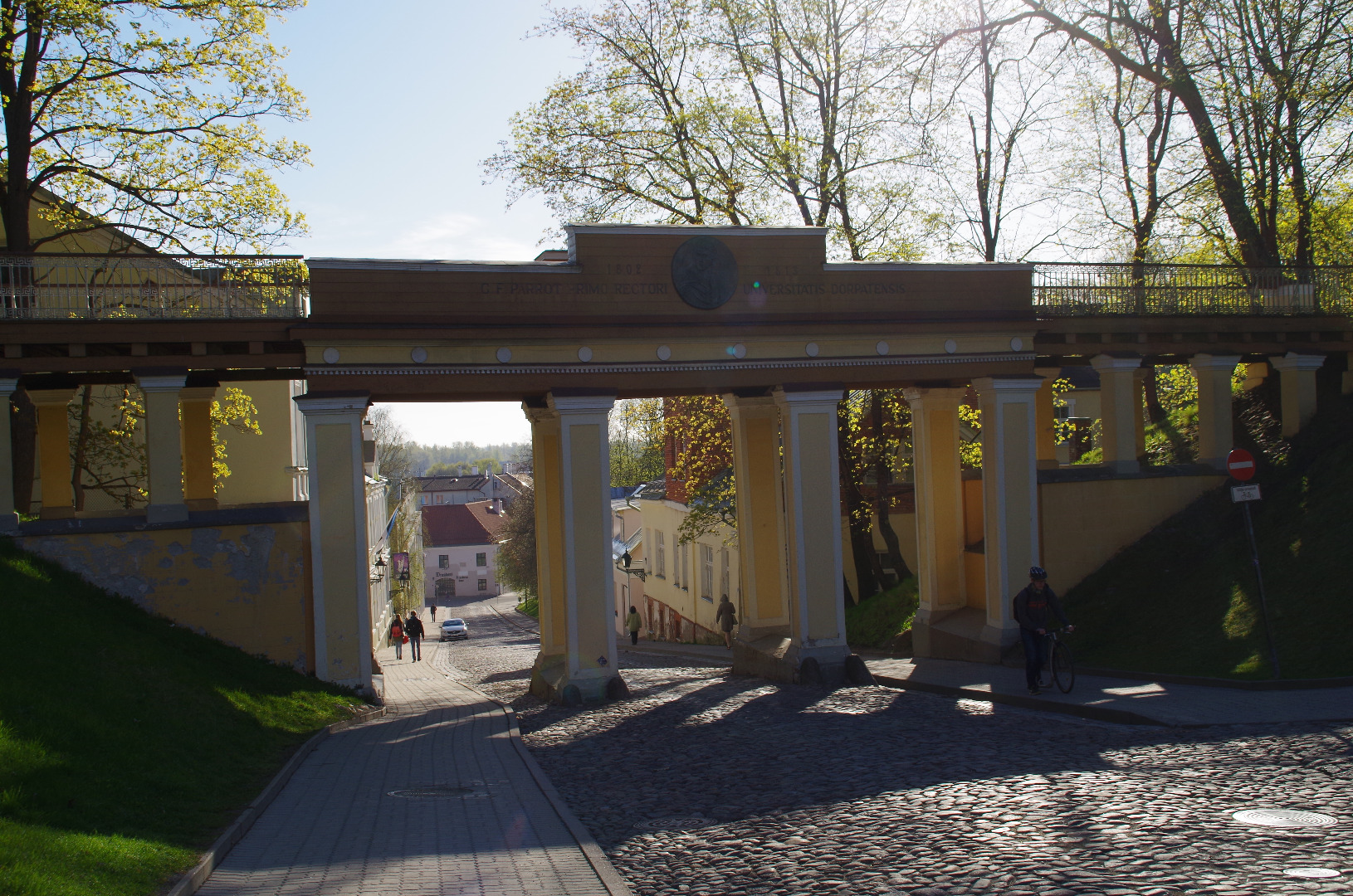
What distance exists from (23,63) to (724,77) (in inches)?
555

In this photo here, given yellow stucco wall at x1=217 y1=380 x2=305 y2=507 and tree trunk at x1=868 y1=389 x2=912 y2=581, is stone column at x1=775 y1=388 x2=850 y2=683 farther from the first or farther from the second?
yellow stucco wall at x1=217 y1=380 x2=305 y2=507

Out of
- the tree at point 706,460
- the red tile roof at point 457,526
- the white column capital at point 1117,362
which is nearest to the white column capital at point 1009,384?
the white column capital at point 1117,362

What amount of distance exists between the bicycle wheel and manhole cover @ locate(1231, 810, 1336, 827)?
544 cm

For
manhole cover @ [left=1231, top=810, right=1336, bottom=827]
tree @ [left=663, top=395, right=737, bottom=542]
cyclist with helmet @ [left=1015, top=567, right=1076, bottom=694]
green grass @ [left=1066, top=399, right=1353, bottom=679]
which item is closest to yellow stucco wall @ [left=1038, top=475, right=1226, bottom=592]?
green grass @ [left=1066, top=399, right=1353, bottom=679]

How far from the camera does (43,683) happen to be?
8750 millimetres

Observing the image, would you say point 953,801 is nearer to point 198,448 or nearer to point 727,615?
point 198,448

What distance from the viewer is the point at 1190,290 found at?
18.0m

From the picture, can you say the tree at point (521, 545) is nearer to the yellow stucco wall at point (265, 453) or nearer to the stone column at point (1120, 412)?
the yellow stucco wall at point (265, 453)

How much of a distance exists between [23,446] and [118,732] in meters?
10.7

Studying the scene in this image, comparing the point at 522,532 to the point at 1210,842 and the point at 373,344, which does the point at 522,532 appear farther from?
the point at 1210,842

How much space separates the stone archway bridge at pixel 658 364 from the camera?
1395cm

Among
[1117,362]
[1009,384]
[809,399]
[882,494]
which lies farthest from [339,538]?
[882,494]

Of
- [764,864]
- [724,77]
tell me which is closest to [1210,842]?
[764,864]

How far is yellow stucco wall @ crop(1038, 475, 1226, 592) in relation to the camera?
Answer: 17.0 meters
